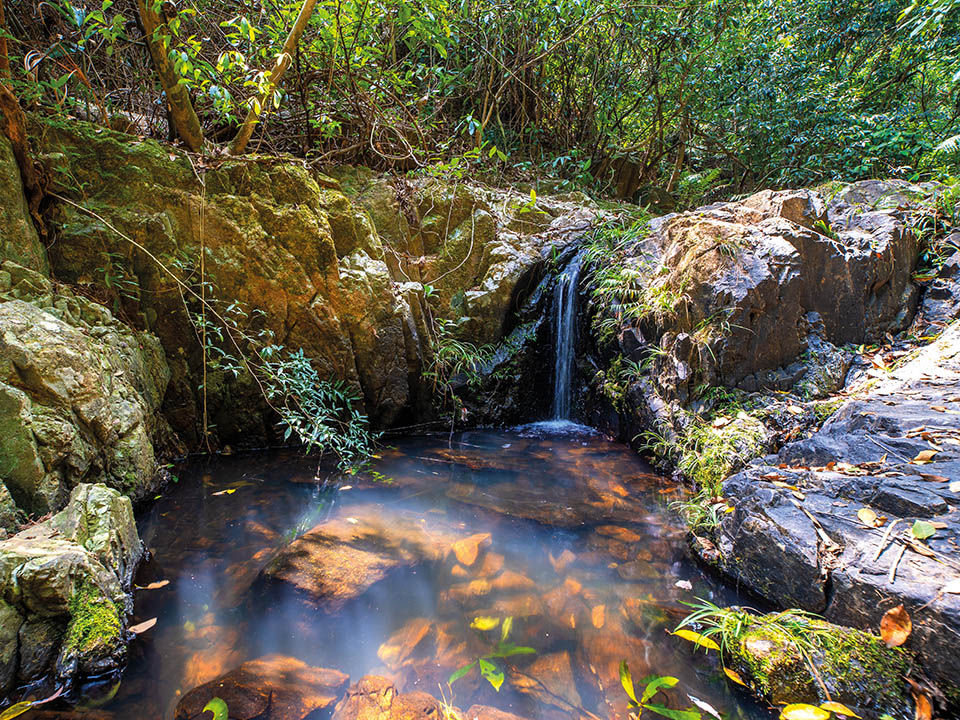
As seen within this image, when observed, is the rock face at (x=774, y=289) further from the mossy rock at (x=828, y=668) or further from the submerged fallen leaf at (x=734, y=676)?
the submerged fallen leaf at (x=734, y=676)

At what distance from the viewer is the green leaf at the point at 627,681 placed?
174 centimetres

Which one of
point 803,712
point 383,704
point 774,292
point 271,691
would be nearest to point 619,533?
point 803,712

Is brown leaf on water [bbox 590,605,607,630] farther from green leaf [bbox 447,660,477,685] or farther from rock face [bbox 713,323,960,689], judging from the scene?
rock face [bbox 713,323,960,689]

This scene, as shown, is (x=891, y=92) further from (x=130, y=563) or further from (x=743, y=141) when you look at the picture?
(x=130, y=563)

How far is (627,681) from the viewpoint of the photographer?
181 centimetres

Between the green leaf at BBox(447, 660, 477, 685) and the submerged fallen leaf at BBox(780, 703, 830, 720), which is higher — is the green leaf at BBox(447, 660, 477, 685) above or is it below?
below

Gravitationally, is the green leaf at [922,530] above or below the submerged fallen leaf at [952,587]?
above

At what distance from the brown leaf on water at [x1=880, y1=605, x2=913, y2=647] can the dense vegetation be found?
15.5 ft

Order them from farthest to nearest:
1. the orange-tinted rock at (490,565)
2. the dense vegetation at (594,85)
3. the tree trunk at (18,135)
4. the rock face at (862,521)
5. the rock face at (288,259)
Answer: the dense vegetation at (594,85)
the rock face at (288,259)
the tree trunk at (18,135)
the orange-tinted rock at (490,565)
the rock face at (862,521)

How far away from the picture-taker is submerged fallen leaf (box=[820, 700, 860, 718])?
5.11 feet

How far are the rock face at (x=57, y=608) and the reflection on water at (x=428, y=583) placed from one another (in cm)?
17

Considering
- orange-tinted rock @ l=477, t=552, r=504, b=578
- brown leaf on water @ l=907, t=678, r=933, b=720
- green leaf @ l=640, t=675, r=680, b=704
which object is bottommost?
orange-tinted rock @ l=477, t=552, r=504, b=578

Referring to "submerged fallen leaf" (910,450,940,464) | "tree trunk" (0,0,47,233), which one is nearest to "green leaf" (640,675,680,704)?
"submerged fallen leaf" (910,450,940,464)

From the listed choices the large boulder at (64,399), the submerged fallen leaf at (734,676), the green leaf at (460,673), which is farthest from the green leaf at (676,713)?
the large boulder at (64,399)
